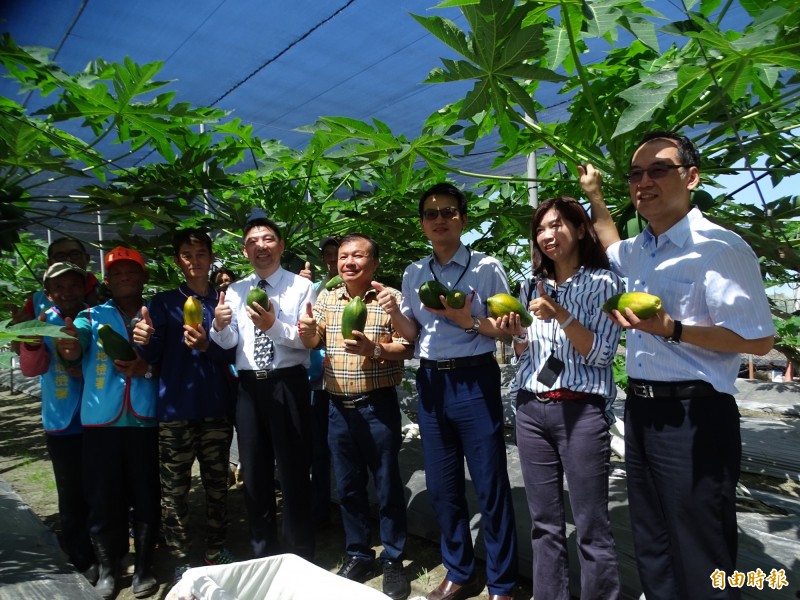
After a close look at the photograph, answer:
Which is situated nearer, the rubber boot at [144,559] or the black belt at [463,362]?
the black belt at [463,362]

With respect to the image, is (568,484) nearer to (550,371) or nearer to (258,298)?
(550,371)

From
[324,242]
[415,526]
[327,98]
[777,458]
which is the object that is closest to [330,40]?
[327,98]

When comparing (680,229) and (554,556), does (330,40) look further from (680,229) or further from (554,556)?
(554,556)

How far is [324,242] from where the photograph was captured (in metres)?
4.30

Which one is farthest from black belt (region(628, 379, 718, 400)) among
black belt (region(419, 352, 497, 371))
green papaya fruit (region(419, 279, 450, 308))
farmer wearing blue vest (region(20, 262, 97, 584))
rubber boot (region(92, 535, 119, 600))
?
farmer wearing blue vest (region(20, 262, 97, 584))

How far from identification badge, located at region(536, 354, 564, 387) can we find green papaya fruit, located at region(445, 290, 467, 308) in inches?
17.4

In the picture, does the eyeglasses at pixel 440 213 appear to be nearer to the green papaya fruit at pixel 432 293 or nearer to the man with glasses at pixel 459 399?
the man with glasses at pixel 459 399

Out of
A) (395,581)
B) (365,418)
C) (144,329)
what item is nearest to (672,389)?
(365,418)

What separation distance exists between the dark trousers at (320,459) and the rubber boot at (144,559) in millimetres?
Result: 1014

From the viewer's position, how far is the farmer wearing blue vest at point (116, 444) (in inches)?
125

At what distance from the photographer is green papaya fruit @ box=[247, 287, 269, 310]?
2920mm

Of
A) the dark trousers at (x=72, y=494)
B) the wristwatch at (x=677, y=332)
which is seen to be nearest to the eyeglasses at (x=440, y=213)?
the wristwatch at (x=677, y=332)

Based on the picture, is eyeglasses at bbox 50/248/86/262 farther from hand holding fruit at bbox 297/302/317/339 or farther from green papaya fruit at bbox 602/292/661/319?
green papaya fruit at bbox 602/292/661/319

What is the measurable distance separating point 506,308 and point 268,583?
137cm
